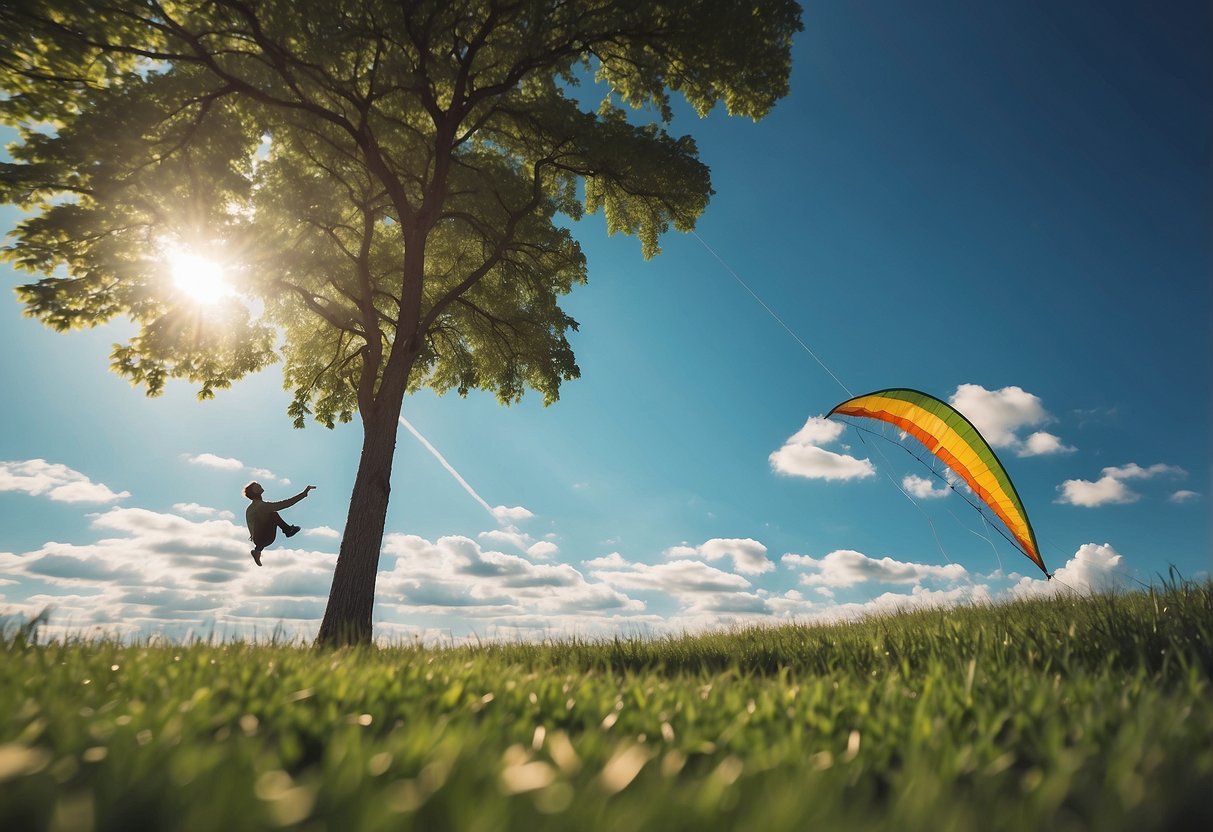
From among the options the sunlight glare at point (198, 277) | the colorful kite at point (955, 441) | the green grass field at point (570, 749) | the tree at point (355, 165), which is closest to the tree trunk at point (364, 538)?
the tree at point (355, 165)

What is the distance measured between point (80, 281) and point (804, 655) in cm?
1344

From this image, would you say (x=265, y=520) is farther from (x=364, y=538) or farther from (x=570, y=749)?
(x=570, y=749)

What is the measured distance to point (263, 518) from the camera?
11375 mm

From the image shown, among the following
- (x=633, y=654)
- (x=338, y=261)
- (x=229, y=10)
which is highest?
(x=229, y=10)

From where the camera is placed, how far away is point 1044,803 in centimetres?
137

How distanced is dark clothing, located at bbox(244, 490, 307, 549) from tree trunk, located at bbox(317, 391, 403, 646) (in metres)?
1.57

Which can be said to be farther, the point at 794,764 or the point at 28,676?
the point at 28,676

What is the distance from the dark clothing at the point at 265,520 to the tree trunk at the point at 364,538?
157 cm

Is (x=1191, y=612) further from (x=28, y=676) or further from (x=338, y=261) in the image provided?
(x=338, y=261)

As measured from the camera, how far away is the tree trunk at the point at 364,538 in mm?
9750

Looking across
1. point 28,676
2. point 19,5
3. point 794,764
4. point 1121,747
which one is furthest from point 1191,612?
point 19,5

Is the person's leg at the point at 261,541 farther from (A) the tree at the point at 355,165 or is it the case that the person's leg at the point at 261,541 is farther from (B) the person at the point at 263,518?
(A) the tree at the point at 355,165

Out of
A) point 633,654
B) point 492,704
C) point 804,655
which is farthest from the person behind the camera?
point 633,654

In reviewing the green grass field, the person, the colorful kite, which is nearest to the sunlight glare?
the person
